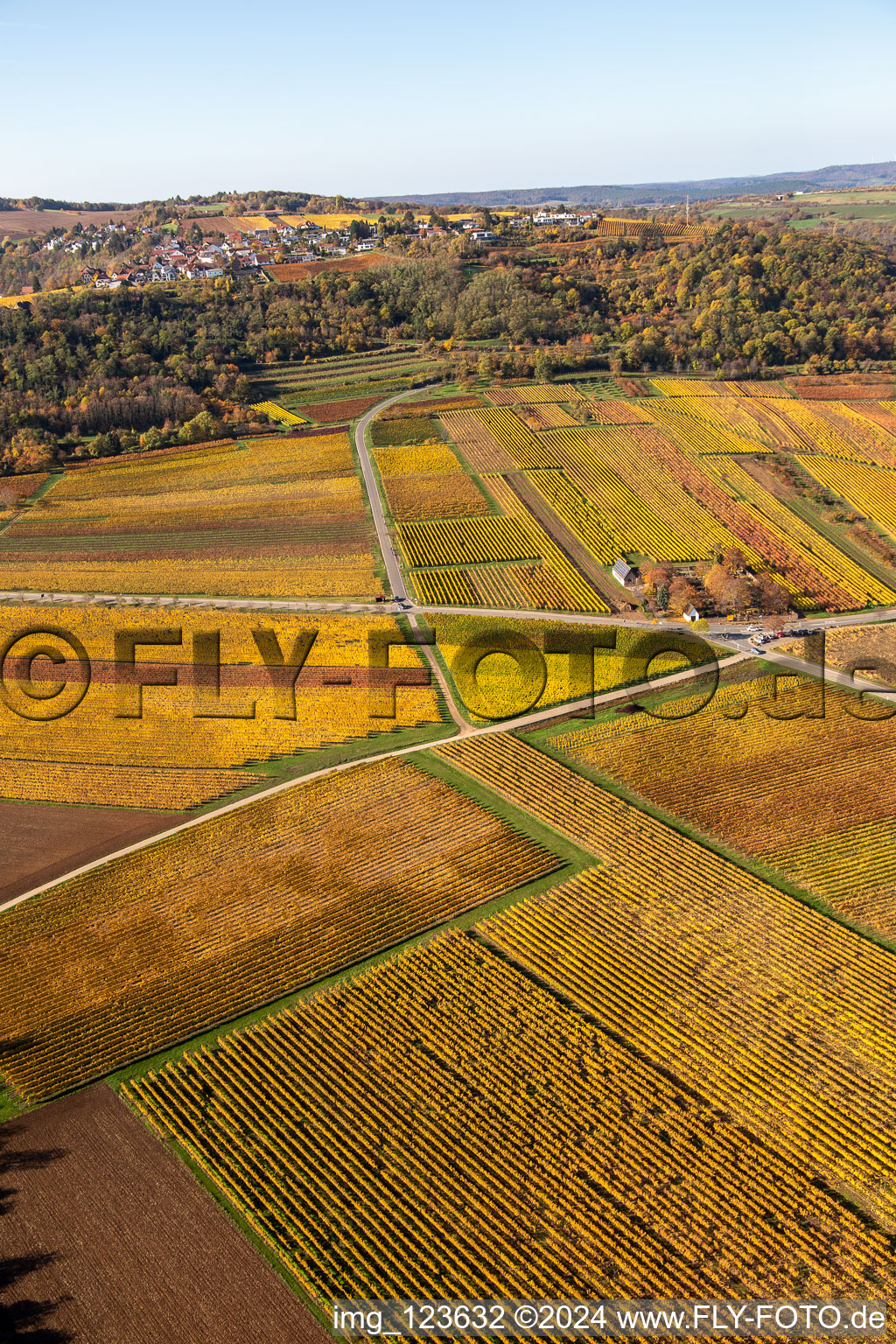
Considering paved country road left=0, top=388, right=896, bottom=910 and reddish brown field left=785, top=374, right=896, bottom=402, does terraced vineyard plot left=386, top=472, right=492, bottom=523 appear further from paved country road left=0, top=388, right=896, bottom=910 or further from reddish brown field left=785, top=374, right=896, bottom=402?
reddish brown field left=785, top=374, right=896, bottom=402

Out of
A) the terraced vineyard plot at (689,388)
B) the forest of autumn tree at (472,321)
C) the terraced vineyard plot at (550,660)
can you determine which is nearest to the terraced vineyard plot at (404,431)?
the forest of autumn tree at (472,321)

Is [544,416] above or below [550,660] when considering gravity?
above

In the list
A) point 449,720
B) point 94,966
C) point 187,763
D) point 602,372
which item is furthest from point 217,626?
point 602,372

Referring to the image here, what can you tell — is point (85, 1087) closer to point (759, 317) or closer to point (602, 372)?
point (602, 372)

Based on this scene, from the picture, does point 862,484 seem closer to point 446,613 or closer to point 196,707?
point 446,613

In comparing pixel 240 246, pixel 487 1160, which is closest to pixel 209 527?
pixel 487 1160

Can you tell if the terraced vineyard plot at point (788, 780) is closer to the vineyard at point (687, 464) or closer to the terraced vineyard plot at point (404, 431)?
the vineyard at point (687, 464)

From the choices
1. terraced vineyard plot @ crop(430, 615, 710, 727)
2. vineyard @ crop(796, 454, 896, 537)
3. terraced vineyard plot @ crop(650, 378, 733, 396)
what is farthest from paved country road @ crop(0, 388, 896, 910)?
terraced vineyard plot @ crop(650, 378, 733, 396)
